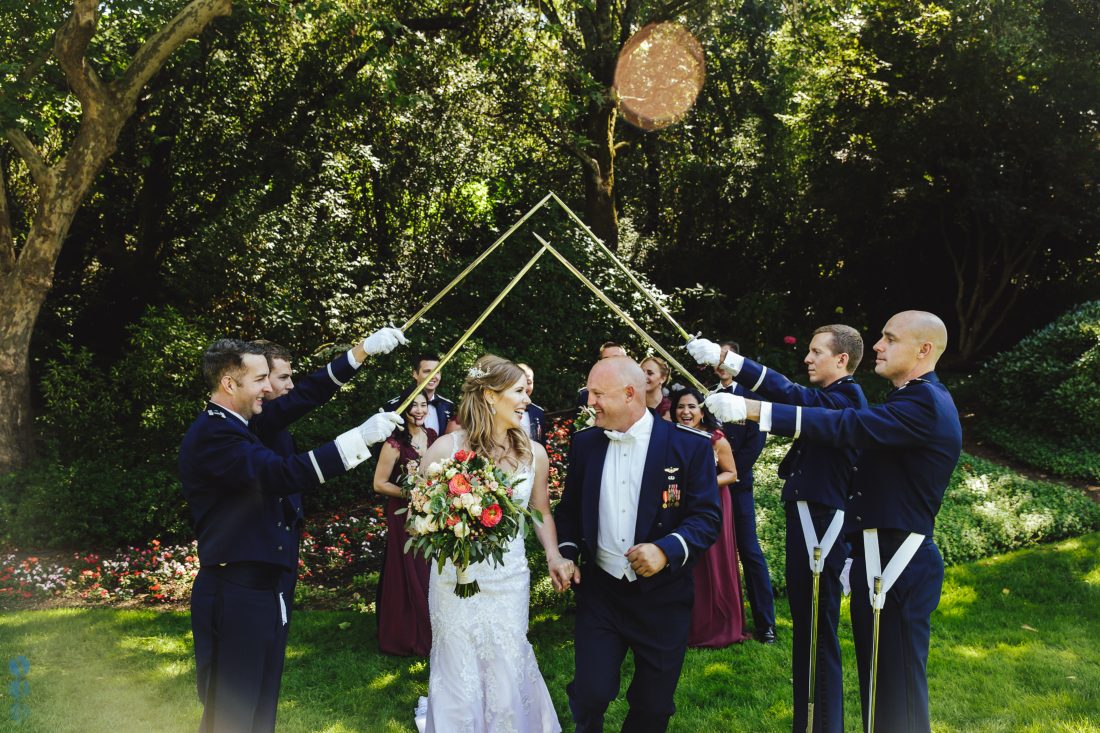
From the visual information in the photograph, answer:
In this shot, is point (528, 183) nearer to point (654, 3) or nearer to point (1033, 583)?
point (654, 3)

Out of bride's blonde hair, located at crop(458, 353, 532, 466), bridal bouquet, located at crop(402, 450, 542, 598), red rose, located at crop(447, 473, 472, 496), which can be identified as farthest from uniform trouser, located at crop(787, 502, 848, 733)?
red rose, located at crop(447, 473, 472, 496)

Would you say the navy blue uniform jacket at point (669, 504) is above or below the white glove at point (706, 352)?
below

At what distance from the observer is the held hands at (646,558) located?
4.38 metres

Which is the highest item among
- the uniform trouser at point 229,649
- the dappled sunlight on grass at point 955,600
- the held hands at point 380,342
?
the held hands at point 380,342

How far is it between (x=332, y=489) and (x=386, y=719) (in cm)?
656

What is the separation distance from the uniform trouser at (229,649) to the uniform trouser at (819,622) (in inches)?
138

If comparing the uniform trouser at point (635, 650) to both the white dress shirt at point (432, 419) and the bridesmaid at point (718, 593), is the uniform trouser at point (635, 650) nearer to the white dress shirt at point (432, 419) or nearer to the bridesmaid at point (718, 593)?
the bridesmaid at point (718, 593)

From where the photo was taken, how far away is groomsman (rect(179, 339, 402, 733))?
4379 mm

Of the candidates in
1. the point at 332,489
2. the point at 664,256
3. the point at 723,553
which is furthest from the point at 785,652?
the point at 664,256

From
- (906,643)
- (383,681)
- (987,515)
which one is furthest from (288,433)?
(987,515)

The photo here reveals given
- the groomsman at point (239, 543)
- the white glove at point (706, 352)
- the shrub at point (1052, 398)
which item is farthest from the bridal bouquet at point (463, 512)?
the shrub at point (1052, 398)

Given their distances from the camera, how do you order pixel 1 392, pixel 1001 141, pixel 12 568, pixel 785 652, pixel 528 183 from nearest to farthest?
pixel 785 652 < pixel 12 568 < pixel 1 392 < pixel 1001 141 < pixel 528 183

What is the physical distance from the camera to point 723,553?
24.1 ft

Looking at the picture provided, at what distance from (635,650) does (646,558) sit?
71 cm
